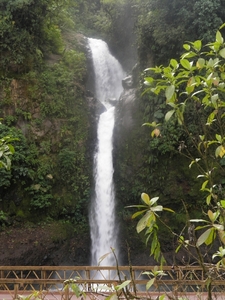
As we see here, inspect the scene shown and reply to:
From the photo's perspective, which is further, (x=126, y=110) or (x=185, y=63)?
(x=126, y=110)

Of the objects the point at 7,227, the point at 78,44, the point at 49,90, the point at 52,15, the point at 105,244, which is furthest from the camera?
the point at 78,44

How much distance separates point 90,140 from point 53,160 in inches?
70.5

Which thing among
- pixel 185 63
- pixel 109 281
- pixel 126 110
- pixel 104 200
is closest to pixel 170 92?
pixel 185 63

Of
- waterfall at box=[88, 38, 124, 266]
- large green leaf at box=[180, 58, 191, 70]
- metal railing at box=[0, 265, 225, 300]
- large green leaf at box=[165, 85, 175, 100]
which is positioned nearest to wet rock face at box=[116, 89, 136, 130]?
waterfall at box=[88, 38, 124, 266]

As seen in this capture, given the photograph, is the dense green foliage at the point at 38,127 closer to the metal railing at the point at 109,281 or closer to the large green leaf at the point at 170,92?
the metal railing at the point at 109,281

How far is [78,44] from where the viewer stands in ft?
57.1

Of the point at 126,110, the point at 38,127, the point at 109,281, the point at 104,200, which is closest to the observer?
the point at 109,281

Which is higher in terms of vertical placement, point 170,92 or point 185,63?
point 185,63

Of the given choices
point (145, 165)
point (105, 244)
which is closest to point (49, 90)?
point (145, 165)

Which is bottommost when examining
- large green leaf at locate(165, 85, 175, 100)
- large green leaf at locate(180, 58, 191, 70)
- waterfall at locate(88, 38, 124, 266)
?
waterfall at locate(88, 38, 124, 266)

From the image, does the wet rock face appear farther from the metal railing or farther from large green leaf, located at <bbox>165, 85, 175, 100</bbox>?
large green leaf, located at <bbox>165, 85, 175, 100</bbox>

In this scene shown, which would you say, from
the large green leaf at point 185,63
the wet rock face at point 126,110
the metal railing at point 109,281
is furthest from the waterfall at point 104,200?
the large green leaf at point 185,63

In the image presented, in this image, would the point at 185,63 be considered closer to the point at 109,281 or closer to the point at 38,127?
the point at 109,281

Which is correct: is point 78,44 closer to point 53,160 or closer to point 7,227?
point 53,160
